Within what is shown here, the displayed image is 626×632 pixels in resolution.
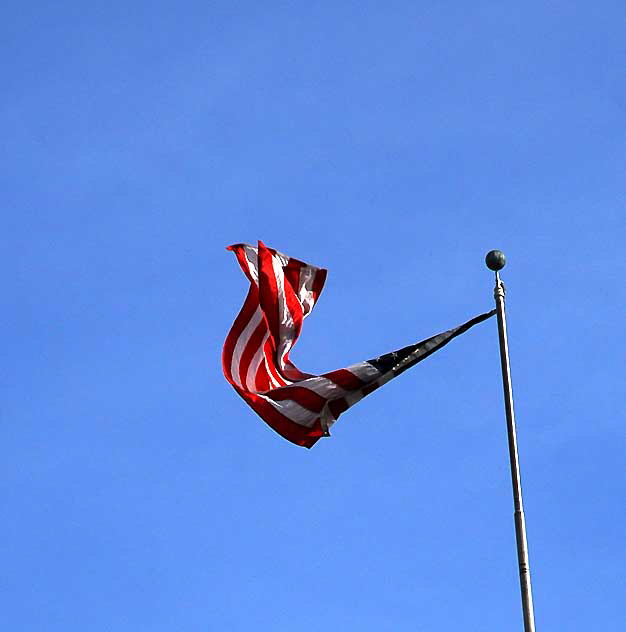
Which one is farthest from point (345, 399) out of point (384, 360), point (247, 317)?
point (247, 317)

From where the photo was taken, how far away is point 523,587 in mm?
26422

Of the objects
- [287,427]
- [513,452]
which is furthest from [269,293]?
[513,452]

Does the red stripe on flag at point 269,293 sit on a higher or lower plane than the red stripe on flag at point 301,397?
higher

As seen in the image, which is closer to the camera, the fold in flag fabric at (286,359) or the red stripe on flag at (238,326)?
the fold in flag fabric at (286,359)

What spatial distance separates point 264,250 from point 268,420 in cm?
419

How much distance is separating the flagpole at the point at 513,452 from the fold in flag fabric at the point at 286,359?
3.36 feet

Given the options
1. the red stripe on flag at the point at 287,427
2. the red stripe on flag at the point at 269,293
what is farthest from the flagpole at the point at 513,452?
the red stripe on flag at the point at 269,293

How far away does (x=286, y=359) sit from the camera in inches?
1314

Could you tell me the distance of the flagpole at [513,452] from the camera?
86.2ft

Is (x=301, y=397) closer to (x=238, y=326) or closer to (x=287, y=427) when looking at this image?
(x=287, y=427)

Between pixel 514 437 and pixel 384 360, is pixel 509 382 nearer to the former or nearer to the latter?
pixel 514 437

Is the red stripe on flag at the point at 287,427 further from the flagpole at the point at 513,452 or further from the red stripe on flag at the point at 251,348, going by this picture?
the flagpole at the point at 513,452

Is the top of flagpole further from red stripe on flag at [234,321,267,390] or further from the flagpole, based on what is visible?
red stripe on flag at [234,321,267,390]

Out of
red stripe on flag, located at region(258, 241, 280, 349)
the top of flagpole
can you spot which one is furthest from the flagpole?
red stripe on flag, located at region(258, 241, 280, 349)
